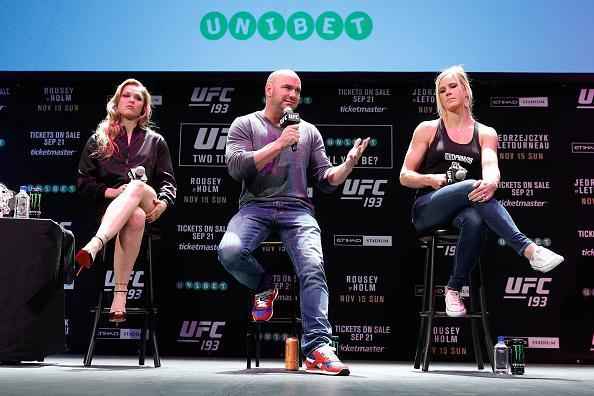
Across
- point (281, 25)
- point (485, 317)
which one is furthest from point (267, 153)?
point (281, 25)

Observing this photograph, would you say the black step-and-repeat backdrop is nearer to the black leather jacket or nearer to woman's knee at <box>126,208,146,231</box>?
the black leather jacket

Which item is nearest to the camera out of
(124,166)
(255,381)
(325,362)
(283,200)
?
(255,381)

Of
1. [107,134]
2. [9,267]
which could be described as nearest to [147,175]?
[107,134]

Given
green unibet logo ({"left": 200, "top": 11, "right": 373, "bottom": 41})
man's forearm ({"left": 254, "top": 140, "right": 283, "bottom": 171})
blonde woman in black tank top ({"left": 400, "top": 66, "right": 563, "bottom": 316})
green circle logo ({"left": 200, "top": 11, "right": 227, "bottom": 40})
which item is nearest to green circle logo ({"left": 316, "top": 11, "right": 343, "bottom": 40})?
green unibet logo ({"left": 200, "top": 11, "right": 373, "bottom": 41})

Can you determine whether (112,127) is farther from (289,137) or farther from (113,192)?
(289,137)

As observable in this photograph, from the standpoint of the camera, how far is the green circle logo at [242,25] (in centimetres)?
508

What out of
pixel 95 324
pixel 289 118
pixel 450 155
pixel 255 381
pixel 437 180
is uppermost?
pixel 289 118

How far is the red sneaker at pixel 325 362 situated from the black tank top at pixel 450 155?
46.3 inches

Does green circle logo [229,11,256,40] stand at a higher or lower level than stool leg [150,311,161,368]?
higher

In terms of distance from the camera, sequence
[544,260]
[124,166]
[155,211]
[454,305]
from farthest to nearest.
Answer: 1. [124,166]
2. [155,211]
3. [454,305]
4. [544,260]

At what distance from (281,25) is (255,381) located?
2901 millimetres

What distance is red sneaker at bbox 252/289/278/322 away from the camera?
366 cm

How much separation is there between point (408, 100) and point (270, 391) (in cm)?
299

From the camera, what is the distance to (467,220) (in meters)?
3.71
